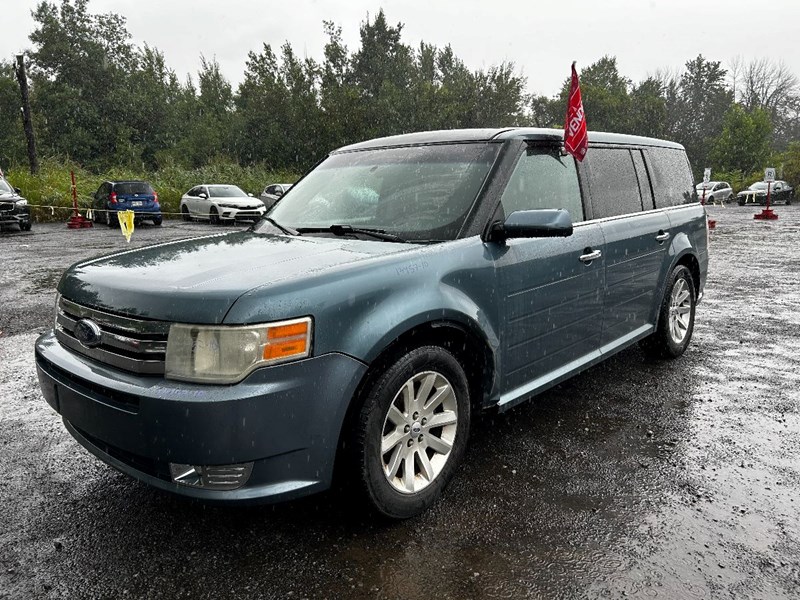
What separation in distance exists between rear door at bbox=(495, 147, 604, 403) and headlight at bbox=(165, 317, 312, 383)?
1237mm

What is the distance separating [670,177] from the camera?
16.5ft

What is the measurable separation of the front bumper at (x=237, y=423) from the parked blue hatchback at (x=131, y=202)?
67.3 ft

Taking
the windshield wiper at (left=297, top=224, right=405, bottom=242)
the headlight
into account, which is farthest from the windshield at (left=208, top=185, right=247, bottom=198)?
the headlight

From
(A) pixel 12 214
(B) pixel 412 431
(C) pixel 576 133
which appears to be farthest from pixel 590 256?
(A) pixel 12 214

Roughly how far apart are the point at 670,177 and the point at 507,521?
346cm

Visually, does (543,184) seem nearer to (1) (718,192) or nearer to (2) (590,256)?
(2) (590,256)

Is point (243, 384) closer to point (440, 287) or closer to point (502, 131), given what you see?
point (440, 287)

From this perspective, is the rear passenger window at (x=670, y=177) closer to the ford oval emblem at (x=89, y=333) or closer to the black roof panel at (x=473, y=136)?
the black roof panel at (x=473, y=136)

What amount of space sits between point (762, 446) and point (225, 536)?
2986mm

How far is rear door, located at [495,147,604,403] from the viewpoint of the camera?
3209 millimetres

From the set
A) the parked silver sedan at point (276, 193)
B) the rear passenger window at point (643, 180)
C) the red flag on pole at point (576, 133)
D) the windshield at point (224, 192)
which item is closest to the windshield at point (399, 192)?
the parked silver sedan at point (276, 193)

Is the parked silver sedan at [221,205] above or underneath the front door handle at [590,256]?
above

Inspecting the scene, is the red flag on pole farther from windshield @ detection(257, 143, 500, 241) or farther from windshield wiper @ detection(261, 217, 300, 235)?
windshield wiper @ detection(261, 217, 300, 235)

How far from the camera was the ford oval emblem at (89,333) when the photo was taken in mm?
2559
